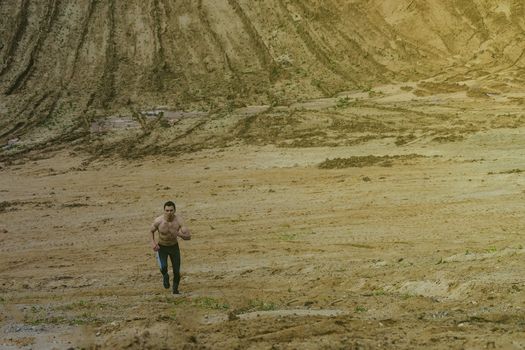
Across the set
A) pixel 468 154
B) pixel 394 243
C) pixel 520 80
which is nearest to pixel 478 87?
pixel 520 80

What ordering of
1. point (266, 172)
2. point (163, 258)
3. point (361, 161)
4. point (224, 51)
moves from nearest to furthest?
point (163, 258), point (266, 172), point (361, 161), point (224, 51)

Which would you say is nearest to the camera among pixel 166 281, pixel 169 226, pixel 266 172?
pixel 169 226

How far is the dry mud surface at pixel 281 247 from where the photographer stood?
24.0 feet

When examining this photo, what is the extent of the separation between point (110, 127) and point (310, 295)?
60.9ft

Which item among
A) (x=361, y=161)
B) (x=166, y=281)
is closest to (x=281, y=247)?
(x=166, y=281)

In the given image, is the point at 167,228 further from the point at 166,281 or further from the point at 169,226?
the point at 166,281

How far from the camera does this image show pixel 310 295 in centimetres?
916

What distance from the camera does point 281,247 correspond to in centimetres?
1212

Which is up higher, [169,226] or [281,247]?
[169,226]

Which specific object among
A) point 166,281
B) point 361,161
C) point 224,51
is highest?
point 224,51

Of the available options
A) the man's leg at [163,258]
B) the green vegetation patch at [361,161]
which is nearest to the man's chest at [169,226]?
the man's leg at [163,258]

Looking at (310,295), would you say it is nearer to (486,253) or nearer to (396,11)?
(486,253)

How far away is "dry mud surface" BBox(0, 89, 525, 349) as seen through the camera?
7.32 meters

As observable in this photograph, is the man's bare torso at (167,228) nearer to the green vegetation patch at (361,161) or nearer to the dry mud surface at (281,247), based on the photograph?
the dry mud surface at (281,247)
